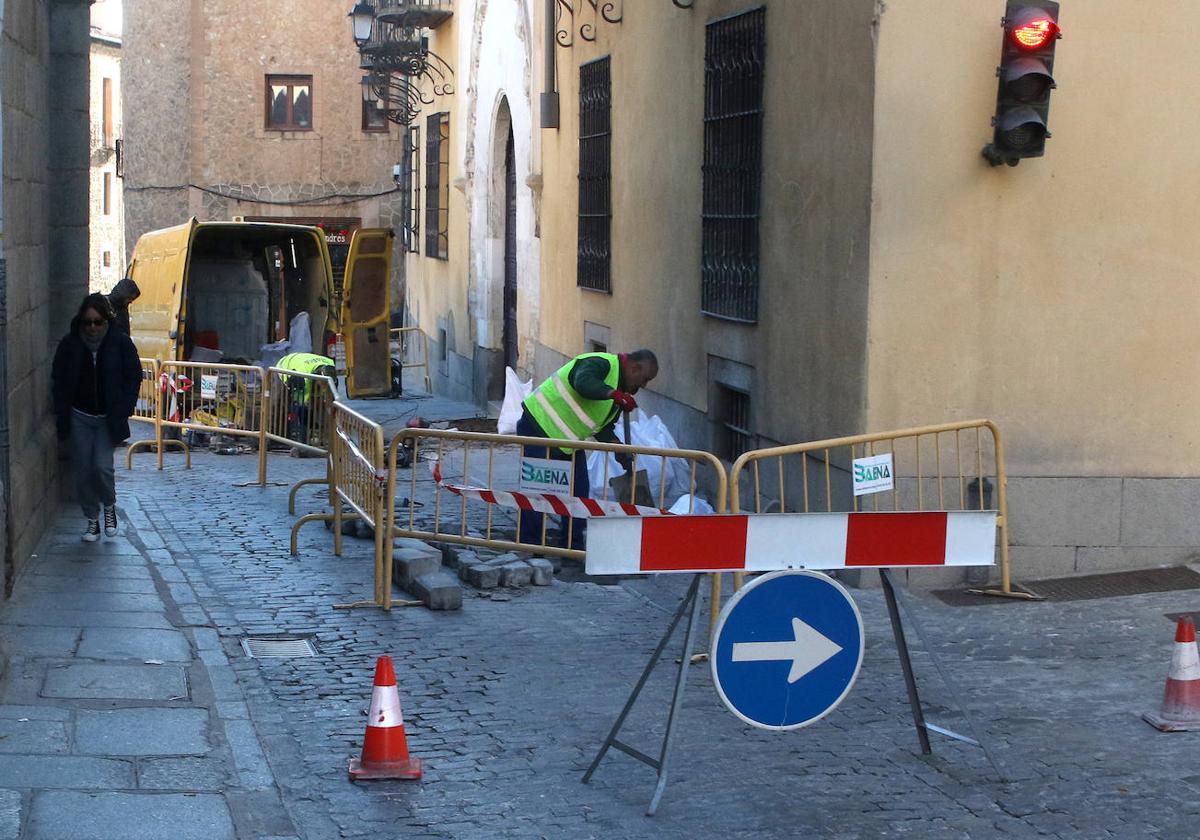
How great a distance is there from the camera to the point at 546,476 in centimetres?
888

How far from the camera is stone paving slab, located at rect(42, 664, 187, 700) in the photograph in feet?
22.4

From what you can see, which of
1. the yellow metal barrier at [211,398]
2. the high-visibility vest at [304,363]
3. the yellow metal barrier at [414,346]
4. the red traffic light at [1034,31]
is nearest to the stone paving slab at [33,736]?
the red traffic light at [1034,31]

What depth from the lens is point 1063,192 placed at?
9.18 metres

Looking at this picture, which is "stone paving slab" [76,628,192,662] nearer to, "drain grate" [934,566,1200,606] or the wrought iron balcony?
"drain grate" [934,566,1200,606]

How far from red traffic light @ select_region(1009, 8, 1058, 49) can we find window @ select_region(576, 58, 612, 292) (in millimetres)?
6743

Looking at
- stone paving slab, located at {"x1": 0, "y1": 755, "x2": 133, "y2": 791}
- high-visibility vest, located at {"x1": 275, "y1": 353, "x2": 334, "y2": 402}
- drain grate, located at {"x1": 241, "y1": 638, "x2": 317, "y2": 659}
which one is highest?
high-visibility vest, located at {"x1": 275, "y1": 353, "x2": 334, "y2": 402}

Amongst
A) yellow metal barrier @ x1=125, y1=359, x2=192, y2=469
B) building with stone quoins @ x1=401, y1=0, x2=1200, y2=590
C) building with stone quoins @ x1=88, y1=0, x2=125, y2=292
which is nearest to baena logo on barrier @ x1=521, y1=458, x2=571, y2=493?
building with stone quoins @ x1=401, y1=0, x2=1200, y2=590

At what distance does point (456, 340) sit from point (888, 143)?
15655mm

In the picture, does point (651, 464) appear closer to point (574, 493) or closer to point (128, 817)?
point (574, 493)

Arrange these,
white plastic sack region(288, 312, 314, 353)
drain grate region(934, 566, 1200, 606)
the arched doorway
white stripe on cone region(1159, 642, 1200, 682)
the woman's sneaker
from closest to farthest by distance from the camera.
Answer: white stripe on cone region(1159, 642, 1200, 682) → drain grate region(934, 566, 1200, 606) → the woman's sneaker → white plastic sack region(288, 312, 314, 353) → the arched doorway

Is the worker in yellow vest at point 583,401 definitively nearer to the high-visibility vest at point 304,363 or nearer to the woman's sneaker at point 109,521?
the woman's sneaker at point 109,521

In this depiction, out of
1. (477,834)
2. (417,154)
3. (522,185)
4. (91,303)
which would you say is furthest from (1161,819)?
(417,154)

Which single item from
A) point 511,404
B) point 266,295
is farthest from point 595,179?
point 266,295

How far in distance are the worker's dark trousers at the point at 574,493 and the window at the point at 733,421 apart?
1.50m
